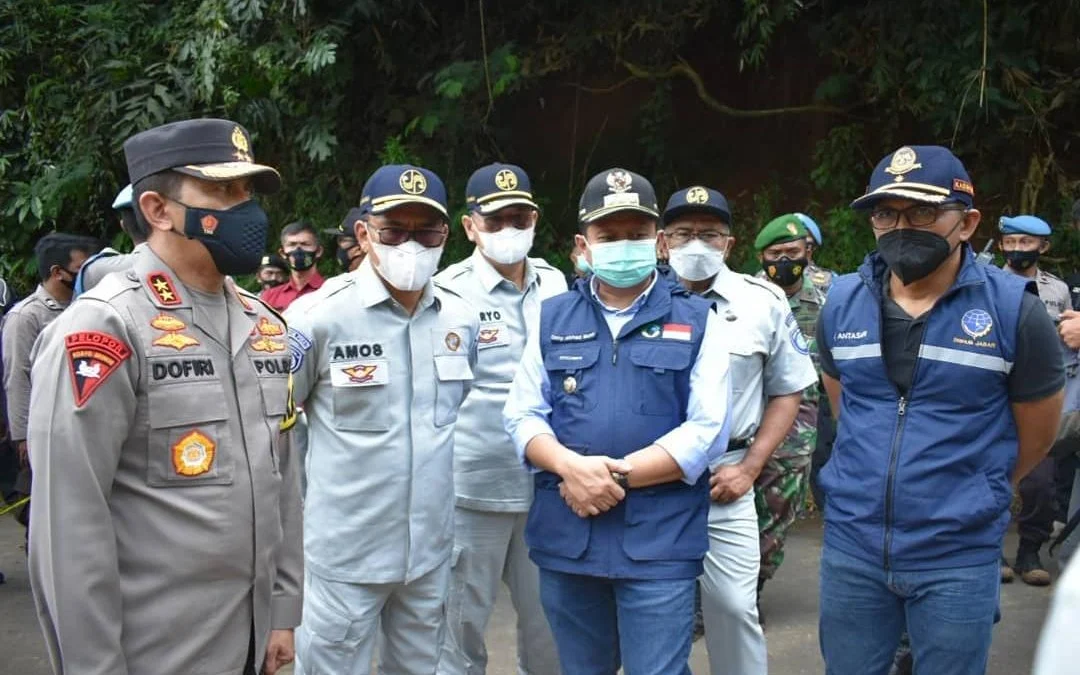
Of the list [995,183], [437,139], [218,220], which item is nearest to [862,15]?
[995,183]

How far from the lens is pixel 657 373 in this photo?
130 inches

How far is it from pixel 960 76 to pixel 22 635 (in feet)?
24.7

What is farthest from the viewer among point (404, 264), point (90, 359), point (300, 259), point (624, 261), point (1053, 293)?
point (300, 259)

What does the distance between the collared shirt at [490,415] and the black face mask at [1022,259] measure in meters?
3.76

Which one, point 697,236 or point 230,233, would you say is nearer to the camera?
point 230,233

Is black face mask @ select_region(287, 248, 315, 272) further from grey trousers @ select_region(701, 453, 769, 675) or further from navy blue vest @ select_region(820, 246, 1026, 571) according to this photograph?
navy blue vest @ select_region(820, 246, 1026, 571)

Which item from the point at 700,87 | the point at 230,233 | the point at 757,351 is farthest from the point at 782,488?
the point at 700,87

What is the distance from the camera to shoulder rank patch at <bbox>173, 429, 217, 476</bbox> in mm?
2475

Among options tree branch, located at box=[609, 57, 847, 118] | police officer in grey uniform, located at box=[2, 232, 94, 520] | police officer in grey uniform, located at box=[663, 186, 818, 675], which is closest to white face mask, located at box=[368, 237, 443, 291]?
police officer in grey uniform, located at box=[663, 186, 818, 675]

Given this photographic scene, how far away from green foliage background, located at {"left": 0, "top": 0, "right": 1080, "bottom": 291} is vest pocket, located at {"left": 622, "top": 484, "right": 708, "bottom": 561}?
6058 millimetres

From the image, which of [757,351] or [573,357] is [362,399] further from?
[757,351]

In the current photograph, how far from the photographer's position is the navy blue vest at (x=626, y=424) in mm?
3225

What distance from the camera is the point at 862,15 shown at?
913 cm

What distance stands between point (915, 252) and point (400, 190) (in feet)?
5.67
